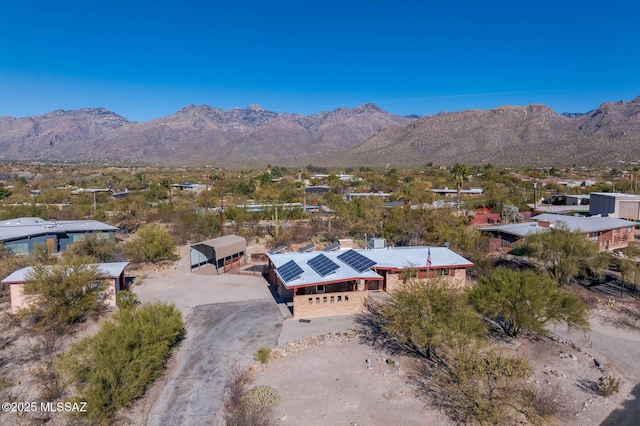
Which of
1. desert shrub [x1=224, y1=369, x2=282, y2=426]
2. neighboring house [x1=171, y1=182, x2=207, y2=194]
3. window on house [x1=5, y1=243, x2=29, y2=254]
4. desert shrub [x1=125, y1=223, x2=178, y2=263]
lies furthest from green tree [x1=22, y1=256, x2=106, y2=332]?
neighboring house [x1=171, y1=182, x2=207, y2=194]

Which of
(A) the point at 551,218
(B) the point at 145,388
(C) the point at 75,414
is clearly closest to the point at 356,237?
(A) the point at 551,218

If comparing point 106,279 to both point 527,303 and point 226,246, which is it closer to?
point 226,246

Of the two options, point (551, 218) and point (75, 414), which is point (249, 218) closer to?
point (551, 218)

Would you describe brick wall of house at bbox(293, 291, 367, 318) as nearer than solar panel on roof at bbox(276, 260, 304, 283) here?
Yes

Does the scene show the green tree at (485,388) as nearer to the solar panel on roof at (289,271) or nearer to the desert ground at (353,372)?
the desert ground at (353,372)

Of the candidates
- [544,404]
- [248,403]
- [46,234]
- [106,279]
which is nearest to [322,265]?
[248,403]

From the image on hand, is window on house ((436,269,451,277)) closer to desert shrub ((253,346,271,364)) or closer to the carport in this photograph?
desert shrub ((253,346,271,364))
